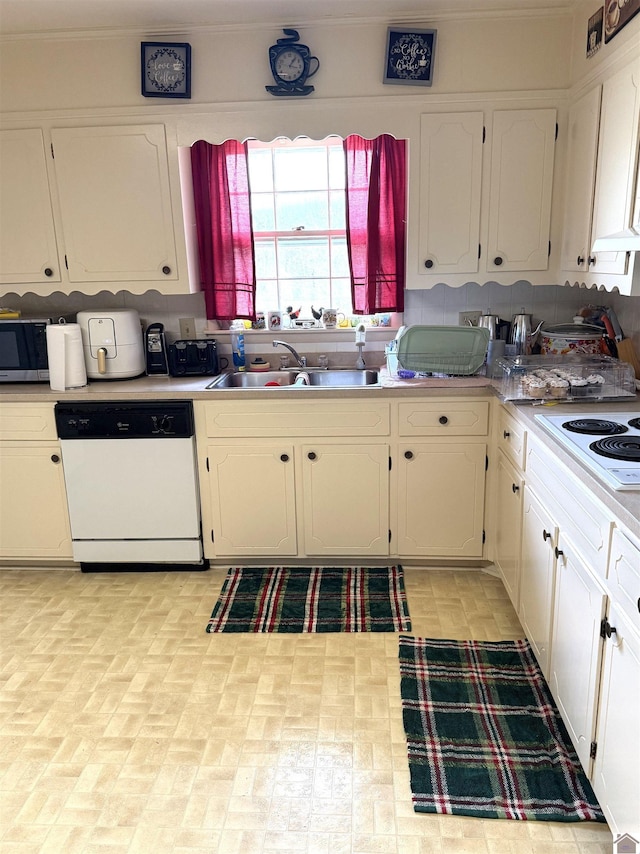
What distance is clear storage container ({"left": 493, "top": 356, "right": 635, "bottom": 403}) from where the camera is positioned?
2.39 metres

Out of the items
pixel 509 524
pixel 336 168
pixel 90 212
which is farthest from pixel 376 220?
pixel 509 524

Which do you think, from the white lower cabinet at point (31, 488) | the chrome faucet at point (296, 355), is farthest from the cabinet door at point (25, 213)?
the chrome faucet at point (296, 355)

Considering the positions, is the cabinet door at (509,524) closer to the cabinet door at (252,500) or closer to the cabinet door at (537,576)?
the cabinet door at (537,576)

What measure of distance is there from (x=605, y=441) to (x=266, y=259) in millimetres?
2151

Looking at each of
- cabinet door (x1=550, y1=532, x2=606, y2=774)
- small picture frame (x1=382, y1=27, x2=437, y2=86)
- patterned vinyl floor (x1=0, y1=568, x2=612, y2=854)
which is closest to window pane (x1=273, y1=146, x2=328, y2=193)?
small picture frame (x1=382, y1=27, x2=437, y2=86)

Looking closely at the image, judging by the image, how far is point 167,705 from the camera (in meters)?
2.14

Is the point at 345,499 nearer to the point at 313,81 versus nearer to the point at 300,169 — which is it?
the point at 300,169

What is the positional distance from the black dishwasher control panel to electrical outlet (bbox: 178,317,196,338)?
66cm

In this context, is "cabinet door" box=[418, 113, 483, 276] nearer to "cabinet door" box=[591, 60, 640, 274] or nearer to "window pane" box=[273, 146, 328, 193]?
"cabinet door" box=[591, 60, 640, 274]

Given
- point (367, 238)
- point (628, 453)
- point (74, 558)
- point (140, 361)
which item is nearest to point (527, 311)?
point (367, 238)

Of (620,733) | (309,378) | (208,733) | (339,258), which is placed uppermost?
(339,258)

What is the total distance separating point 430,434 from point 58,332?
177cm

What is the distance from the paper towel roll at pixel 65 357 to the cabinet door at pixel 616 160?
229 centimetres

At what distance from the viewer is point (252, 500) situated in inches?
115
